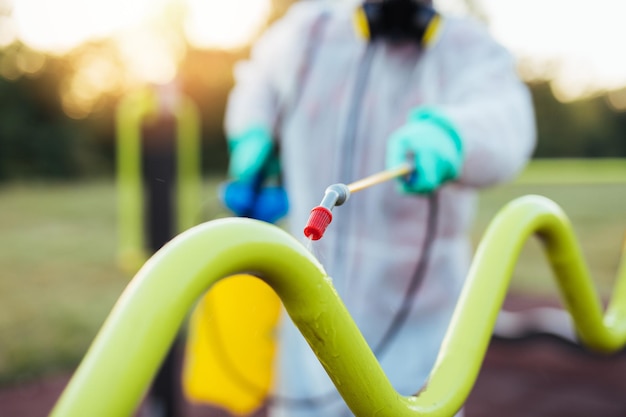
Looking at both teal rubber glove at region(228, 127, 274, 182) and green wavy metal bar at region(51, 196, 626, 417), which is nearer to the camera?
green wavy metal bar at region(51, 196, 626, 417)

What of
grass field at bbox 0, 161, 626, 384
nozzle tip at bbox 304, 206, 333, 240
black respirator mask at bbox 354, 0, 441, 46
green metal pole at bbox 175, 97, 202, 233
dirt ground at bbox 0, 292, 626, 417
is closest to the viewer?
nozzle tip at bbox 304, 206, 333, 240

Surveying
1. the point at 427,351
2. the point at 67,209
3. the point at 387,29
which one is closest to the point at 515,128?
the point at 387,29

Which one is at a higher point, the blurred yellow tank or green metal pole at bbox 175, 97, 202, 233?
the blurred yellow tank

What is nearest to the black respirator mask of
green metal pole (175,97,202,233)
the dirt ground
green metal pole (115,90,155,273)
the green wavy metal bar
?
the green wavy metal bar

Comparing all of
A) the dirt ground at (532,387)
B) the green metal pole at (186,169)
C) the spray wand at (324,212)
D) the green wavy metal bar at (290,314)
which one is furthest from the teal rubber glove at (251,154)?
the dirt ground at (532,387)

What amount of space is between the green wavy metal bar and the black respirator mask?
1.10ft

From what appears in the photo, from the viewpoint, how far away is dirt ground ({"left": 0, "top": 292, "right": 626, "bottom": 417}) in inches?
86.3

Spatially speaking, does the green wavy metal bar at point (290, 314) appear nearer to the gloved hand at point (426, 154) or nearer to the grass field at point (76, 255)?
the gloved hand at point (426, 154)

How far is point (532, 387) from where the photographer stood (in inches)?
95.2

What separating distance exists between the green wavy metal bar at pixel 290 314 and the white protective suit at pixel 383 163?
0.94ft

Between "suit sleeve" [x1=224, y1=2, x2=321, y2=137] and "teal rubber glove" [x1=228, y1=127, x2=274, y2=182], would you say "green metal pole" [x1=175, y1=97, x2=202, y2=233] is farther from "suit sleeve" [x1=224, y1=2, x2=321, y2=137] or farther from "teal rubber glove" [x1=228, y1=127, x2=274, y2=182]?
"teal rubber glove" [x1=228, y1=127, x2=274, y2=182]

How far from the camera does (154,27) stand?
8.41 metres

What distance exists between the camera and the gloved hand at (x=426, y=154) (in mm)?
677

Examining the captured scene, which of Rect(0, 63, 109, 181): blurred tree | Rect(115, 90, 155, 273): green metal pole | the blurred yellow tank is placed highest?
the blurred yellow tank
